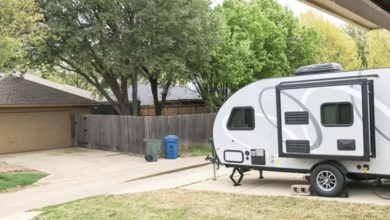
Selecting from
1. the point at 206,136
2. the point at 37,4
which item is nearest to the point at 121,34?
the point at 37,4

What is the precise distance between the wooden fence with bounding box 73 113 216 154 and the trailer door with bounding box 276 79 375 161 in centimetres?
1018

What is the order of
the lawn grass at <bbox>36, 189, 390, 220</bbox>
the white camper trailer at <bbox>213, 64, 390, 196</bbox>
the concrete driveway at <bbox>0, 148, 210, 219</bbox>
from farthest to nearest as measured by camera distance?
the concrete driveway at <bbox>0, 148, 210, 219</bbox> → the white camper trailer at <bbox>213, 64, 390, 196</bbox> → the lawn grass at <bbox>36, 189, 390, 220</bbox>

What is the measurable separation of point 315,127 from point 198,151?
11431 millimetres

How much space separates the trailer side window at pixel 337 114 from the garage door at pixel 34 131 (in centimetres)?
1785

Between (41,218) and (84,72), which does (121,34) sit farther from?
(41,218)

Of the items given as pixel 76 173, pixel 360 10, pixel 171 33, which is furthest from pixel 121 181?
pixel 360 10

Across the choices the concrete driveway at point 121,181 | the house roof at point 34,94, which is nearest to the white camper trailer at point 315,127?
the concrete driveway at point 121,181

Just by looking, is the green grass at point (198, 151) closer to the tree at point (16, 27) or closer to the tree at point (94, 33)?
the tree at point (94, 33)

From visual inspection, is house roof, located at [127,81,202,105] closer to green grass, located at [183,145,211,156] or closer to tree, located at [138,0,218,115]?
green grass, located at [183,145,211,156]

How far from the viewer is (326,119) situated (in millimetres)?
11695

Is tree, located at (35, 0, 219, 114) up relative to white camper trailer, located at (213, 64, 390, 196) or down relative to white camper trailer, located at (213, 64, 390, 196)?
up

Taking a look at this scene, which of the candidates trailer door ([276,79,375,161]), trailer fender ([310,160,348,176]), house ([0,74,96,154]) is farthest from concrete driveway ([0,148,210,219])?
trailer fender ([310,160,348,176])

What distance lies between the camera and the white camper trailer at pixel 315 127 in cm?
1099

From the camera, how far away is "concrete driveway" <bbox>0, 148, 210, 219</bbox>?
1274 cm
